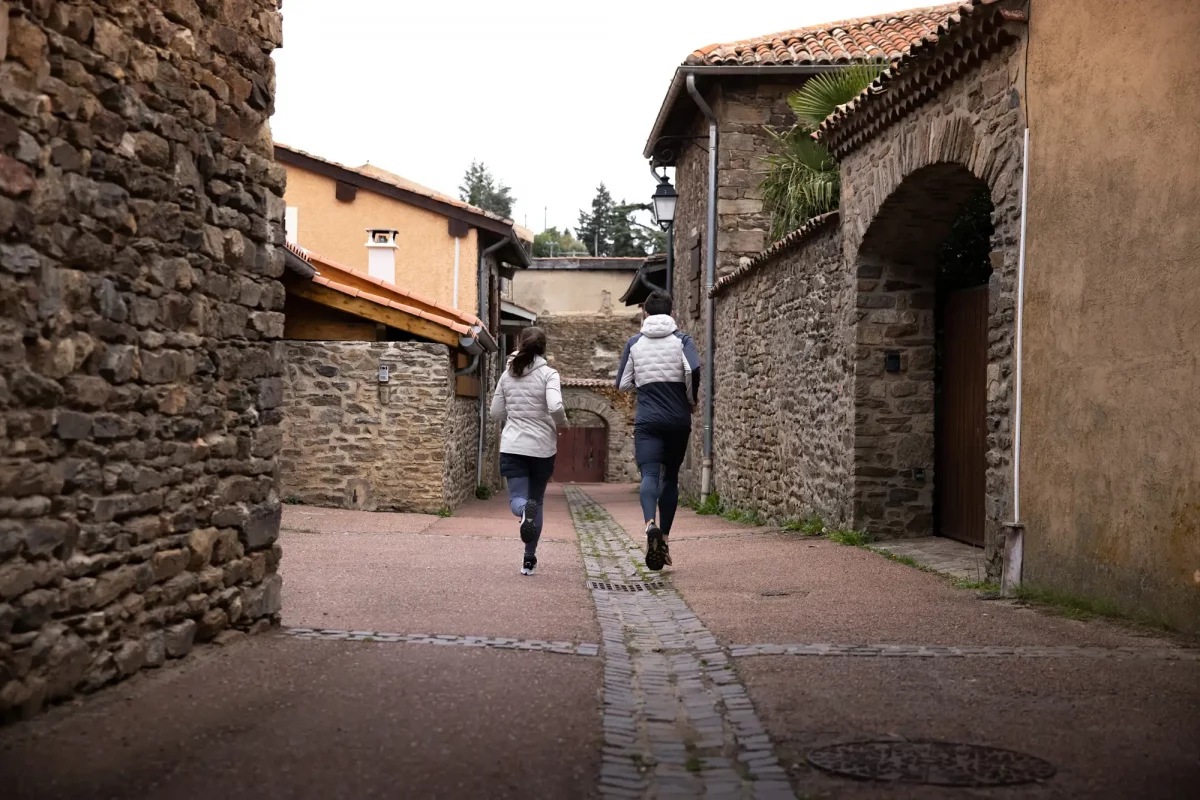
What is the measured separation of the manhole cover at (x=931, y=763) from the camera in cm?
350

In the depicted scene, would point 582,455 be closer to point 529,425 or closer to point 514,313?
point 514,313

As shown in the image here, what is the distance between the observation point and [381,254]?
66.3 feet

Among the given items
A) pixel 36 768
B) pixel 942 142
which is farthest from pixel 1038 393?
pixel 36 768

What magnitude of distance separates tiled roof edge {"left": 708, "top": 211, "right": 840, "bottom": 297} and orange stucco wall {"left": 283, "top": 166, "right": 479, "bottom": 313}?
521cm

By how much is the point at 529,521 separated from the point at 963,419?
3.87 metres

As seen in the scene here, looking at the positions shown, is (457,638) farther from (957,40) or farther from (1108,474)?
(957,40)

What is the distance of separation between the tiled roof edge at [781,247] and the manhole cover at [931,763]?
7.64m

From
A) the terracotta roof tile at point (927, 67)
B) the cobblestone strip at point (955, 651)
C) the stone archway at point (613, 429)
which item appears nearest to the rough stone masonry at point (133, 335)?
the cobblestone strip at point (955, 651)

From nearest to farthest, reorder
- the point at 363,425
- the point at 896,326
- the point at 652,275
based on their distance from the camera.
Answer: the point at 896,326
the point at 363,425
the point at 652,275

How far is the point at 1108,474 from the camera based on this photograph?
6352 millimetres

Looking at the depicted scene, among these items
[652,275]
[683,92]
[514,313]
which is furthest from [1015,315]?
[514,313]

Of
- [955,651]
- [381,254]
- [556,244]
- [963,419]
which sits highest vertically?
[556,244]

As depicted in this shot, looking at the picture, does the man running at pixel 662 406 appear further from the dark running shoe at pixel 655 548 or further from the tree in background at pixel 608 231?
the tree in background at pixel 608 231

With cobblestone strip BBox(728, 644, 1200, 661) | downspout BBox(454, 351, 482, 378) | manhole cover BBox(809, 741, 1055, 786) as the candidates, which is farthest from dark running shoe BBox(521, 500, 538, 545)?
downspout BBox(454, 351, 482, 378)
